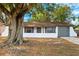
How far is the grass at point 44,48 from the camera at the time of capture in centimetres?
899

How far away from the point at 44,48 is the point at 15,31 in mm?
446

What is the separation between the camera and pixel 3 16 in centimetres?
898

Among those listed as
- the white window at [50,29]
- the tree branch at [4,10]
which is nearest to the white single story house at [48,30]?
the white window at [50,29]

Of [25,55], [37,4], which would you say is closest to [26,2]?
[37,4]

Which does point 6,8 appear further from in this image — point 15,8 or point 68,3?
point 68,3

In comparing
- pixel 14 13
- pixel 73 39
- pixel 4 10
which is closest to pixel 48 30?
pixel 73 39

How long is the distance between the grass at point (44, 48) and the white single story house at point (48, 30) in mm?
68

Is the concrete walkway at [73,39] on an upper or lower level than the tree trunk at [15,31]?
lower

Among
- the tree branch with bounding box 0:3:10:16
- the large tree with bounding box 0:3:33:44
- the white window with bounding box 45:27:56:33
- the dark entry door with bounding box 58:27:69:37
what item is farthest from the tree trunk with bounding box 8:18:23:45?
the dark entry door with bounding box 58:27:69:37

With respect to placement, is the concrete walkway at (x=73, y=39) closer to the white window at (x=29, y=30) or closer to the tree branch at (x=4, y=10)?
the white window at (x=29, y=30)

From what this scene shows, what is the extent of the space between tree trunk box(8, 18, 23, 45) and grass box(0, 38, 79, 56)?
0.26 ft

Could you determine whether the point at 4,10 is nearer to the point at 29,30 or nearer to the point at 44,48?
the point at 29,30

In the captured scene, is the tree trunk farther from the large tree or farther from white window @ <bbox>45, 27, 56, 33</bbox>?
white window @ <bbox>45, 27, 56, 33</bbox>

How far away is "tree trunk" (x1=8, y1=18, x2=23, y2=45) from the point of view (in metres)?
9.02
